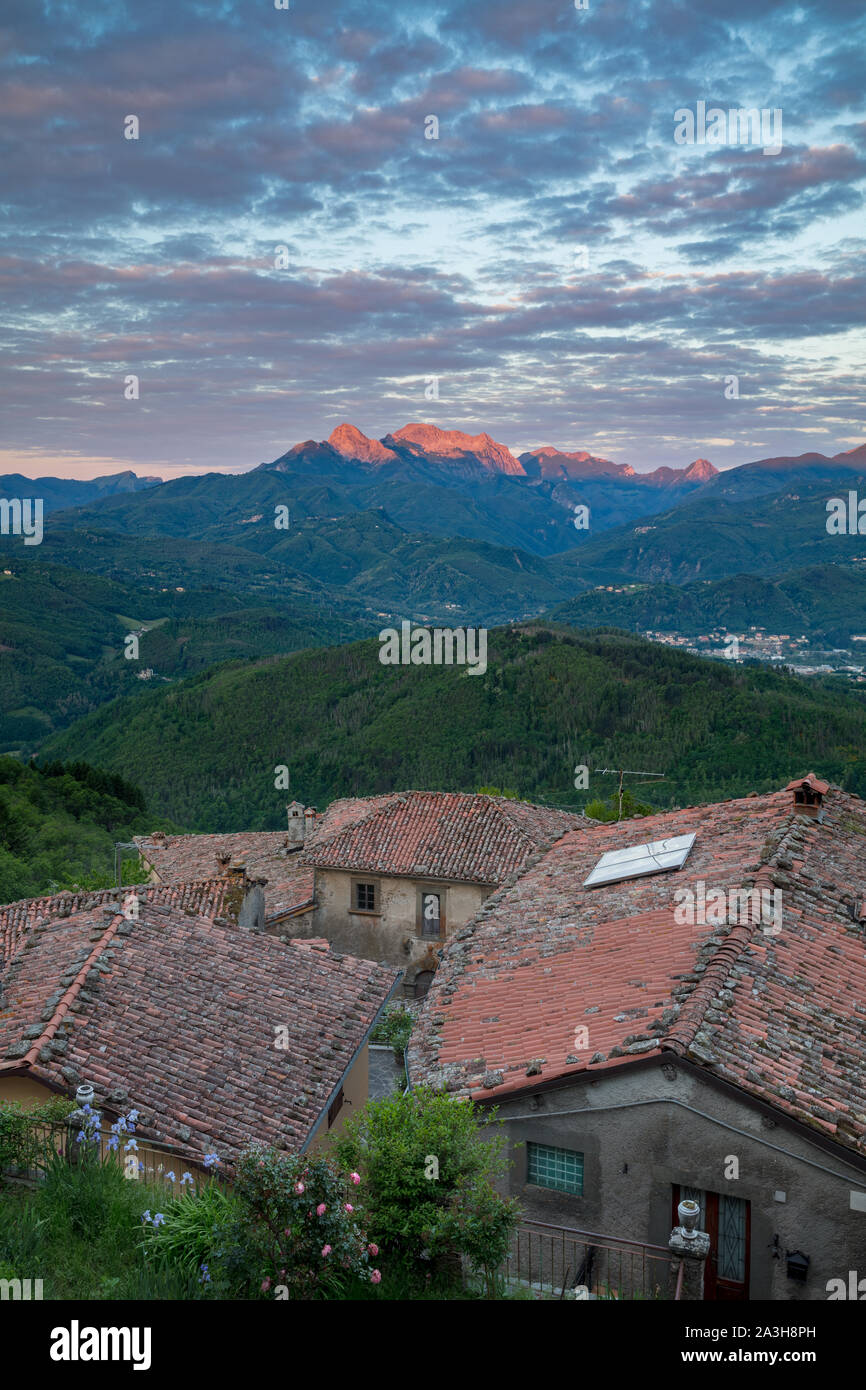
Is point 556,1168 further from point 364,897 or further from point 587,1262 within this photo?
point 364,897

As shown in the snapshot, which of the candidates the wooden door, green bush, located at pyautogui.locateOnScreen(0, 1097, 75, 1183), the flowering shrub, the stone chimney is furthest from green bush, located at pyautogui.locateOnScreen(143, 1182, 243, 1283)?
the stone chimney

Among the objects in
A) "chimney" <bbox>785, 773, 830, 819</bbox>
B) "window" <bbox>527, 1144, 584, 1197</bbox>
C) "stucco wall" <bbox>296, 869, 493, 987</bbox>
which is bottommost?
"stucco wall" <bbox>296, 869, 493, 987</bbox>

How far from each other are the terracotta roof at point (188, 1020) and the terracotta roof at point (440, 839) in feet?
43.0

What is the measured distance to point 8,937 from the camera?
78.7ft

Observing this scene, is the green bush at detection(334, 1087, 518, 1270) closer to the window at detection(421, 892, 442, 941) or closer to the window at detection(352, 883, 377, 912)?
the window at detection(421, 892, 442, 941)

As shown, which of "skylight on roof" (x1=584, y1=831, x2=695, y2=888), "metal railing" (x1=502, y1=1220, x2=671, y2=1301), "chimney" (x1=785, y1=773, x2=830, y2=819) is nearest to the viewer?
"metal railing" (x1=502, y1=1220, x2=671, y2=1301)

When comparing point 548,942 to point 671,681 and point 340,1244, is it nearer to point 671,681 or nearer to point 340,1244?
point 340,1244

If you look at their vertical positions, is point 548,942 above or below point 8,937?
above

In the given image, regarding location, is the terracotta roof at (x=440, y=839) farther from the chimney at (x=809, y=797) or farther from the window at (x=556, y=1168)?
the window at (x=556, y=1168)

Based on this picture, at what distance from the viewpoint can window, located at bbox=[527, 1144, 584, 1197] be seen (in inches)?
446

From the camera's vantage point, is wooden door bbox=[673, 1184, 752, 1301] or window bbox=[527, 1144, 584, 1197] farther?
window bbox=[527, 1144, 584, 1197]

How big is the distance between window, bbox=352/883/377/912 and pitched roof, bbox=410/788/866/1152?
41.9 feet

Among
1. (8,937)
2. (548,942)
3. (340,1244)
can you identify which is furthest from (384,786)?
(340,1244)

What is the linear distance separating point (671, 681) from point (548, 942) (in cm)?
12023
